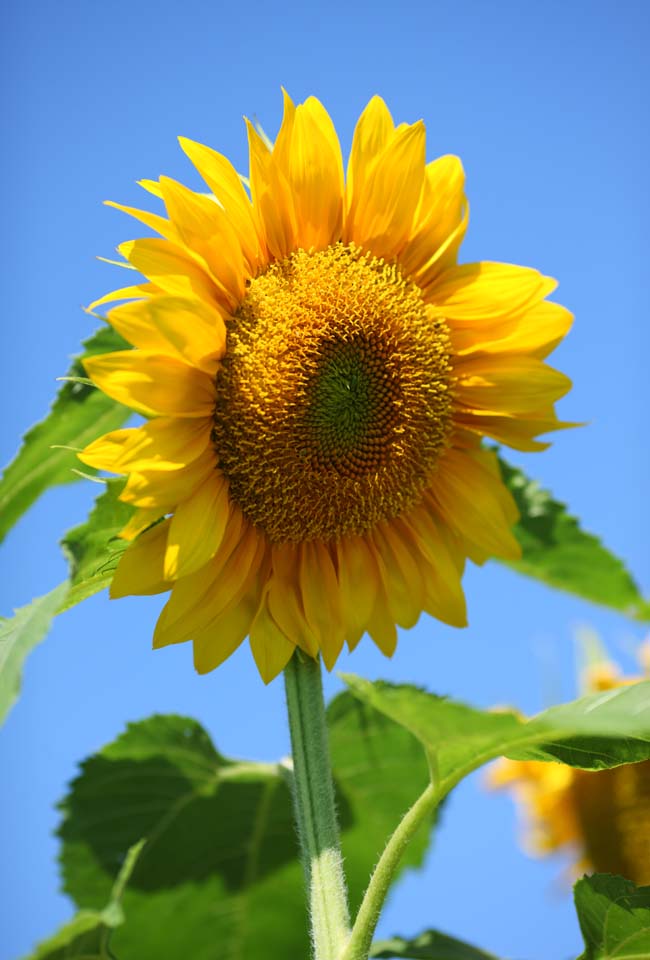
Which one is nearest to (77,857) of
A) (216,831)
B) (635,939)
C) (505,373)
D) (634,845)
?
(216,831)

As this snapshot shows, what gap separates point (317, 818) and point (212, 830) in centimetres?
68

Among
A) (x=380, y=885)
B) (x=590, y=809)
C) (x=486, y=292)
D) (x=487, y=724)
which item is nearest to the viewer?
(x=487, y=724)

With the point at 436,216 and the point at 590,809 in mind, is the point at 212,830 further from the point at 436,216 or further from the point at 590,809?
the point at 590,809

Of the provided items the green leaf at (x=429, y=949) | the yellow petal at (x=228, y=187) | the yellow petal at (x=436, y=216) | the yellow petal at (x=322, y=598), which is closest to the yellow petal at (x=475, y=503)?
the yellow petal at (x=322, y=598)

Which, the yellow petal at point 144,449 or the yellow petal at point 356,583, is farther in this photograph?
the yellow petal at point 356,583

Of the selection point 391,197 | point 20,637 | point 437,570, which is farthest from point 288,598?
point 391,197

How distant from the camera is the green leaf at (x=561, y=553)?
2.23 meters

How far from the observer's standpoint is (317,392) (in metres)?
2.01

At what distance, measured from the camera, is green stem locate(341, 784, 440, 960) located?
61.4 inches

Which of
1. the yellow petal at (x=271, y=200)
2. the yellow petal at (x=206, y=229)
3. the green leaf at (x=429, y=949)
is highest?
the yellow petal at (x=271, y=200)

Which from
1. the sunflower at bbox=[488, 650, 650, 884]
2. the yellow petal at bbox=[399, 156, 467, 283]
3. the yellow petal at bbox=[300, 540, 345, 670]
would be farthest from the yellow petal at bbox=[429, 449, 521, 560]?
the sunflower at bbox=[488, 650, 650, 884]

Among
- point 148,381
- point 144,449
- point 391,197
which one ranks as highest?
point 391,197

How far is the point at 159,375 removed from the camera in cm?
178

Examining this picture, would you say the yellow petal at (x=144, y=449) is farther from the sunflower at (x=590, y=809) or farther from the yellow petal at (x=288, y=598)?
the sunflower at (x=590, y=809)
